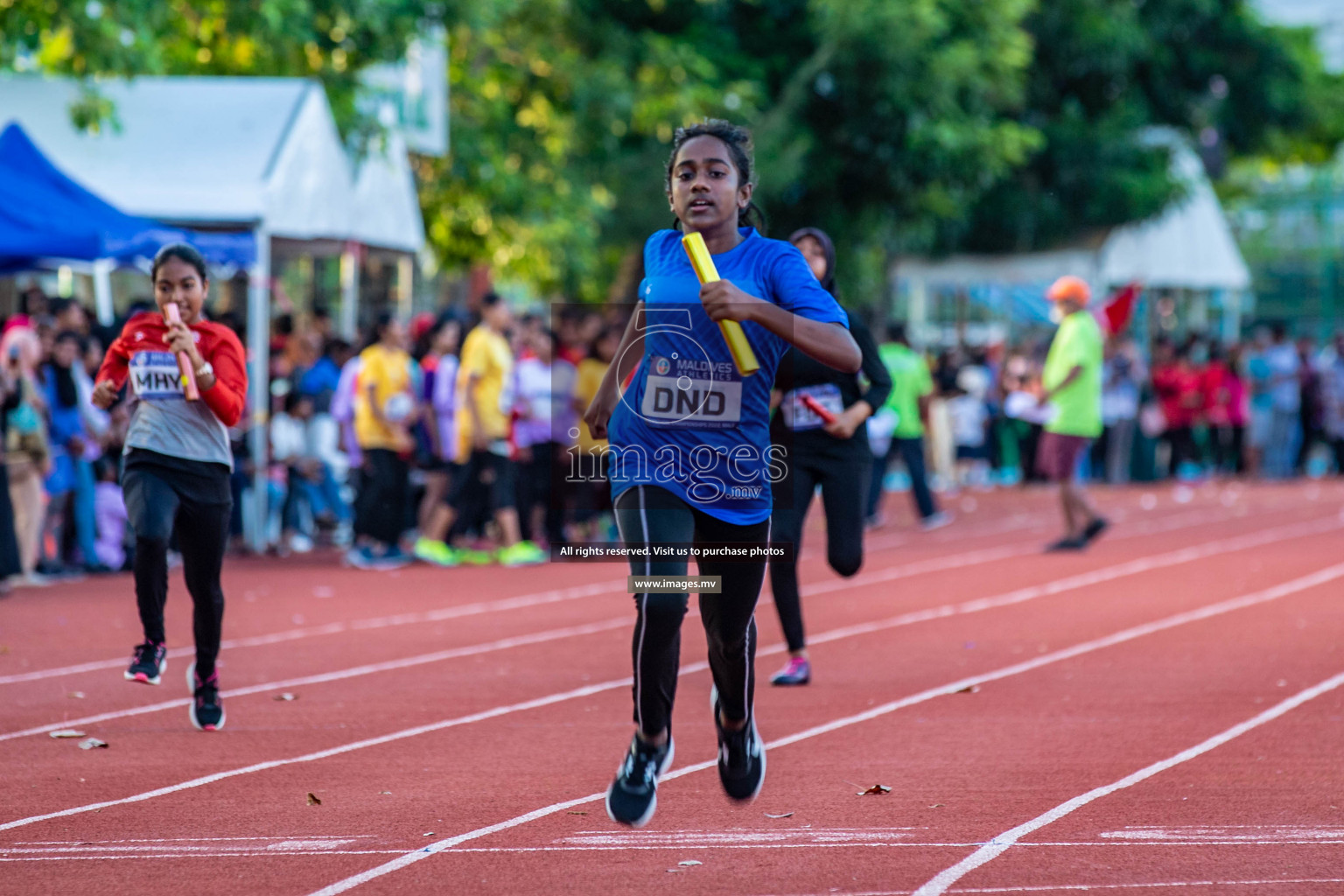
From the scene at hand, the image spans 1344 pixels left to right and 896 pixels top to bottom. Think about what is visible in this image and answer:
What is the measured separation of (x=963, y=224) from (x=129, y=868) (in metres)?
27.6

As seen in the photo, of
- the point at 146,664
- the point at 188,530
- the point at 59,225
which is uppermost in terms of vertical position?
the point at 59,225

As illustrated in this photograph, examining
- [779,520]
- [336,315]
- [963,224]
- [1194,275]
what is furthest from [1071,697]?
[1194,275]

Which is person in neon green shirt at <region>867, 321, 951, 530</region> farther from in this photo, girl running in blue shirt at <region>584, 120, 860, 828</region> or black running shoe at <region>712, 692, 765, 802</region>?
girl running in blue shirt at <region>584, 120, 860, 828</region>

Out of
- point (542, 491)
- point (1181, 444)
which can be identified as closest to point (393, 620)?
point (542, 491)

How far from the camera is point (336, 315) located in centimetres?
2266

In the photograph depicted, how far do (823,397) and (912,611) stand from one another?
365 cm

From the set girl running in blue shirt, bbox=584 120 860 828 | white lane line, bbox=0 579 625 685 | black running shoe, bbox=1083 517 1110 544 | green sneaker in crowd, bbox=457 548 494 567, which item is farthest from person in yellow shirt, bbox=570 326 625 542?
girl running in blue shirt, bbox=584 120 860 828

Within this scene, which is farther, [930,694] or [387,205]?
[387,205]

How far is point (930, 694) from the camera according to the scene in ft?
28.9

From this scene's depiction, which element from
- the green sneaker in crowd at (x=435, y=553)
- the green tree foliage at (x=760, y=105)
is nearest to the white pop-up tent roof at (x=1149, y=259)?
the green tree foliage at (x=760, y=105)

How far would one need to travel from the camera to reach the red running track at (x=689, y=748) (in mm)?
5355

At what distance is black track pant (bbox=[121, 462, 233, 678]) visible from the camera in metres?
7.55

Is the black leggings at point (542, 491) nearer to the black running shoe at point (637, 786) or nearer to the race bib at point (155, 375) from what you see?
the race bib at point (155, 375)

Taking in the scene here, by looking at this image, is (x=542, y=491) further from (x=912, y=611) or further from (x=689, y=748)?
(x=689, y=748)
